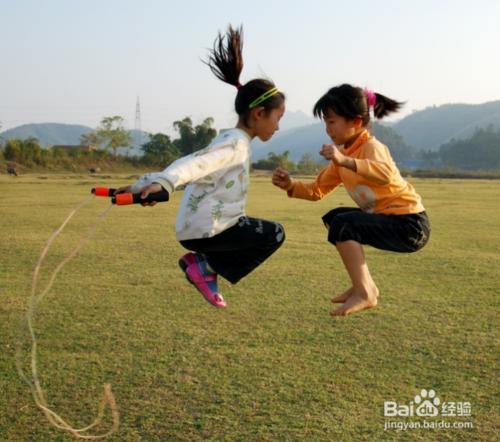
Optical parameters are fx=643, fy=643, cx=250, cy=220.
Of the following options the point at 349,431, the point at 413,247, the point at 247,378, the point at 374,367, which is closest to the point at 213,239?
the point at 413,247

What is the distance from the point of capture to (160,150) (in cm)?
5366

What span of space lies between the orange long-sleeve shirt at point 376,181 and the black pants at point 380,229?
0.07m

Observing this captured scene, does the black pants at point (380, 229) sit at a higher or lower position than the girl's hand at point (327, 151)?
lower

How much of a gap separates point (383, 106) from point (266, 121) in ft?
2.61

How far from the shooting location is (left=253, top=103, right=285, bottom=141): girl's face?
3758 millimetres

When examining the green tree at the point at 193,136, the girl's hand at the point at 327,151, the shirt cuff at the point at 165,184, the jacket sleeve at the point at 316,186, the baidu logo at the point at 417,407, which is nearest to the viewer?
the shirt cuff at the point at 165,184

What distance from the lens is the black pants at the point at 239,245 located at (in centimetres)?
377

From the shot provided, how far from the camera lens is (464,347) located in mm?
7184

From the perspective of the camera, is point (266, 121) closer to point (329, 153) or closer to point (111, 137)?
point (329, 153)

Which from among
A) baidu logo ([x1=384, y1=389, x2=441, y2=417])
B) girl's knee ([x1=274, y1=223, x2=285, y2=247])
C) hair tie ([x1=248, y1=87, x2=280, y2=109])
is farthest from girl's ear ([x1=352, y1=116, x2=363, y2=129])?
baidu logo ([x1=384, y1=389, x2=441, y2=417])

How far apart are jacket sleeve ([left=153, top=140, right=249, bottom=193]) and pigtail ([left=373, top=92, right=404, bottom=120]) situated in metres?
0.91

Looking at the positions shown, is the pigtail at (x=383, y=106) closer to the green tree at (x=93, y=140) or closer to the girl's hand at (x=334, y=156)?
the girl's hand at (x=334, y=156)

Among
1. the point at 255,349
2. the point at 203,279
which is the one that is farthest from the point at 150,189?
the point at 255,349

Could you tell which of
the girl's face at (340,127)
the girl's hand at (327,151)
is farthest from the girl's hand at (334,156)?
the girl's face at (340,127)
